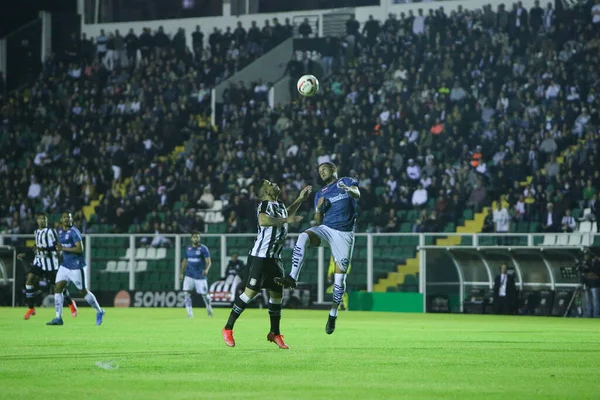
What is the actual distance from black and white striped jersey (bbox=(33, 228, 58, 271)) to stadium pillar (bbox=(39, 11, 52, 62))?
87.1 feet

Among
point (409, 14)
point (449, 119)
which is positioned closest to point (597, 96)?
point (449, 119)

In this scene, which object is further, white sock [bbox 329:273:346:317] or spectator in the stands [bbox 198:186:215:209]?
spectator in the stands [bbox 198:186:215:209]

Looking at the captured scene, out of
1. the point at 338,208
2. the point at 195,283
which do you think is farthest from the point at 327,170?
the point at 195,283

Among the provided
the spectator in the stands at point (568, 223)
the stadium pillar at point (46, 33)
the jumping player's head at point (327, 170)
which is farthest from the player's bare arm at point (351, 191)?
the stadium pillar at point (46, 33)

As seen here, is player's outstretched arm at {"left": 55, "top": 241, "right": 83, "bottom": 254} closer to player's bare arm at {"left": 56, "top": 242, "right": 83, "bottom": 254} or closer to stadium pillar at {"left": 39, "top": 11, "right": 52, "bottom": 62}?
player's bare arm at {"left": 56, "top": 242, "right": 83, "bottom": 254}

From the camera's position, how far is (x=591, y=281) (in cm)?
3014

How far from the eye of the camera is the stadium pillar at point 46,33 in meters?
51.9

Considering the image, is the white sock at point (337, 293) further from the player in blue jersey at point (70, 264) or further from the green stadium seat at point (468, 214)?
the green stadium seat at point (468, 214)

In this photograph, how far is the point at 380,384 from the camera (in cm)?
1038

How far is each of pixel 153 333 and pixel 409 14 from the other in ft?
93.0

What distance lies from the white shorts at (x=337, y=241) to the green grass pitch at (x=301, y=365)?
1303 mm

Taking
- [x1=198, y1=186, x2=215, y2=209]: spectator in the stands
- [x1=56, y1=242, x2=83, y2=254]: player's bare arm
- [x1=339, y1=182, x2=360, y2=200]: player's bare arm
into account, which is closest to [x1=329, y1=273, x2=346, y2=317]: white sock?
[x1=339, y1=182, x2=360, y2=200]: player's bare arm

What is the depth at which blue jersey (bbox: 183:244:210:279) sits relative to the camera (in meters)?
30.1

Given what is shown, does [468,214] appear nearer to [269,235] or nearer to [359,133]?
[359,133]
